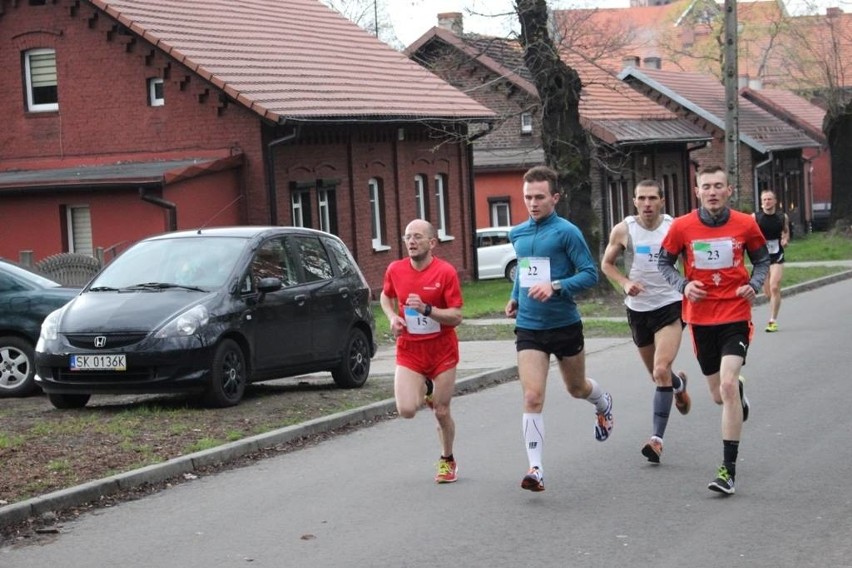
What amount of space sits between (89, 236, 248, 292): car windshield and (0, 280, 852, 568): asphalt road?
240 centimetres

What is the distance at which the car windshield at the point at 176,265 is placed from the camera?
46.8 feet

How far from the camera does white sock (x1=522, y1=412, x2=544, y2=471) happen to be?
9.20 m

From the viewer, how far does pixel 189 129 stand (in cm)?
3041

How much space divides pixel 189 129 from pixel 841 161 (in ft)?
101

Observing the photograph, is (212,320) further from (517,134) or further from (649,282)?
(517,134)

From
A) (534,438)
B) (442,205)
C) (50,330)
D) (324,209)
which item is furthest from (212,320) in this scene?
(442,205)

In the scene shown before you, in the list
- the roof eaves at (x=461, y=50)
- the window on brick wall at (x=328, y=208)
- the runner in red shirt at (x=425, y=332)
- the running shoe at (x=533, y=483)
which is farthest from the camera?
the roof eaves at (x=461, y=50)


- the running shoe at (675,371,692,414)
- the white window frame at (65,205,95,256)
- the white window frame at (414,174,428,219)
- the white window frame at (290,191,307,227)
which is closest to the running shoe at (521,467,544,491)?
the running shoe at (675,371,692,414)

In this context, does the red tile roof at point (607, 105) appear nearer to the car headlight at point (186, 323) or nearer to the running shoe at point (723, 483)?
the car headlight at point (186, 323)

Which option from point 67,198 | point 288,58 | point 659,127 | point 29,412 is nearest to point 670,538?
point 29,412

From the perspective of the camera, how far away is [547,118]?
90.8ft

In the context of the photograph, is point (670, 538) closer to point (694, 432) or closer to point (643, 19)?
point (694, 432)

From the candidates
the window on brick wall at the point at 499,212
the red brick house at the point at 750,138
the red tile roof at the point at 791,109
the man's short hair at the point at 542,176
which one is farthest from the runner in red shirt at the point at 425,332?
the red tile roof at the point at 791,109

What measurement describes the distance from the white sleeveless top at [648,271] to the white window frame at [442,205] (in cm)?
2730
